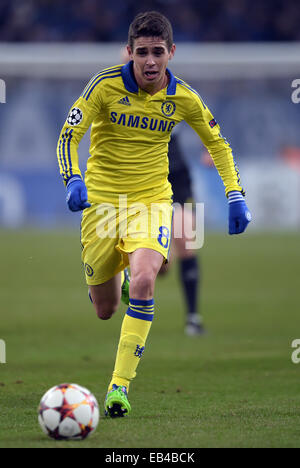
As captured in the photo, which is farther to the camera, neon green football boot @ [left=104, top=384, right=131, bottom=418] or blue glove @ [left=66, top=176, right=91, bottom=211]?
blue glove @ [left=66, top=176, right=91, bottom=211]

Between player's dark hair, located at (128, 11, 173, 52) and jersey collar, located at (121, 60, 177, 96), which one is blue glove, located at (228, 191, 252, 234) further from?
player's dark hair, located at (128, 11, 173, 52)

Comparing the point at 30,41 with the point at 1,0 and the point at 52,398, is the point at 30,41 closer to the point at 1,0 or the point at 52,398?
the point at 1,0

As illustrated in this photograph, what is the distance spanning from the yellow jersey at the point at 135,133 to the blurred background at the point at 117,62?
56.2 feet

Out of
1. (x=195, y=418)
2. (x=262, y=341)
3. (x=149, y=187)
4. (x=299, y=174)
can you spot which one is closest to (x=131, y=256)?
(x=149, y=187)

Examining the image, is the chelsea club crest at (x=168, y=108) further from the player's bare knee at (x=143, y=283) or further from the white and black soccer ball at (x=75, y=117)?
the player's bare knee at (x=143, y=283)

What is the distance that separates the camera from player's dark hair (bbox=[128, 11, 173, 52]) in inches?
198

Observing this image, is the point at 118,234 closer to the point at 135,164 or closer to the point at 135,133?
the point at 135,164

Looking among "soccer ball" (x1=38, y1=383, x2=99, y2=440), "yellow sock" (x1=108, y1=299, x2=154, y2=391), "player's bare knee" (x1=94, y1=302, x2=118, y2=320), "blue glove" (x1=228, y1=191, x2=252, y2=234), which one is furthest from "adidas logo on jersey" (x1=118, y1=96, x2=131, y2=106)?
"soccer ball" (x1=38, y1=383, x2=99, y2=440)

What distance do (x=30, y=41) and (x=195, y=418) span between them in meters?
22.0

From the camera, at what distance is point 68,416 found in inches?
157

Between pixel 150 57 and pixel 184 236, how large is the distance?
149 inches

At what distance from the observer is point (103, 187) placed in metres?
5.45

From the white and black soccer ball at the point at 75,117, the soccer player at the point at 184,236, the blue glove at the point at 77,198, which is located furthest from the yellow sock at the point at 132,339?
the soccer player at the point at 184,236

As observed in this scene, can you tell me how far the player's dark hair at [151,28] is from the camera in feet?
16.5
